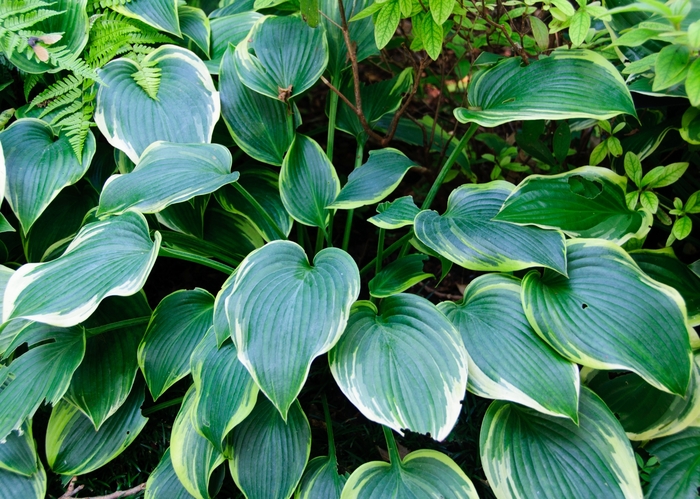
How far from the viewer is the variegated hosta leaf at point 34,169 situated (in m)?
1.39

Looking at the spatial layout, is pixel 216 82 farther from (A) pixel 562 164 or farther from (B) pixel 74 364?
(A) pixel 562 164

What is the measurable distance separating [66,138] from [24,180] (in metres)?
0.17

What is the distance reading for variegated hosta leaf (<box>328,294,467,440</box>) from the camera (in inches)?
39.9

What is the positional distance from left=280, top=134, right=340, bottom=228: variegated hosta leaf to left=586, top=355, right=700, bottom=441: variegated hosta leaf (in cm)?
83

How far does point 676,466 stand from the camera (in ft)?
3.68

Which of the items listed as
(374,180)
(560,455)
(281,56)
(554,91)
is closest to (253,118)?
(281,56)

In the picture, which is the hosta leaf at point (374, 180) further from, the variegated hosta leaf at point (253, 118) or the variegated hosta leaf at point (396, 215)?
the variegated hosta leaf at point (253, 118)

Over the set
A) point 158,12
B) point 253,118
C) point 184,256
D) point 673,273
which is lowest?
point 673,273

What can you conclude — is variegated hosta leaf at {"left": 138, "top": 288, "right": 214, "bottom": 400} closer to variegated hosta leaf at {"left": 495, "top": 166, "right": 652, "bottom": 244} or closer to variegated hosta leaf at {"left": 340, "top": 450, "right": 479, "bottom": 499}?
variegated hosta leaf at {"left": 340, "top": 450, "right": 479, "bottom": 499}

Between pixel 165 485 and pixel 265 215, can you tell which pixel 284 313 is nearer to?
pixel 265 215

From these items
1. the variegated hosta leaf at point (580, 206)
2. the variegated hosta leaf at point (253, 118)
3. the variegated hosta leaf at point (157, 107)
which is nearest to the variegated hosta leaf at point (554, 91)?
the variegated hosta leaf at point (580, 206)

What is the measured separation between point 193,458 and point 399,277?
2.16 feet

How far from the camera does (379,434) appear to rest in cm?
141

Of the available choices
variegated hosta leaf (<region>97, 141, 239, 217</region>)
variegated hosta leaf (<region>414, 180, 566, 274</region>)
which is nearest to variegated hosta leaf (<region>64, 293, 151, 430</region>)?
variegated hosta leaf (<region>97, 141, 239, 217</region>)
